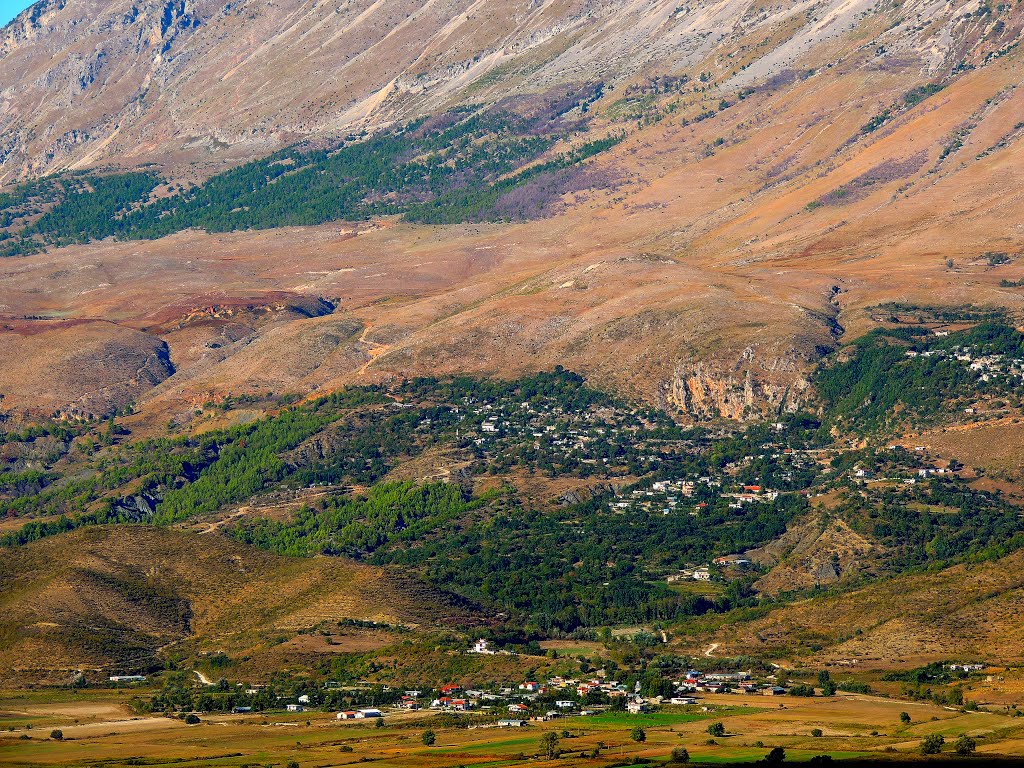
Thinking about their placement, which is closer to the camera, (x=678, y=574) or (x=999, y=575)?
(x=999, y=575)

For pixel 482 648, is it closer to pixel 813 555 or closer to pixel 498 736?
pixel 498 736

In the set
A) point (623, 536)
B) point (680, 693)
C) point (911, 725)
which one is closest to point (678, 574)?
point (623, 536)

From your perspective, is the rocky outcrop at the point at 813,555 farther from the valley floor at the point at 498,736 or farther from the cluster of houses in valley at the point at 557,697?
the valley floor at the point at 498,736

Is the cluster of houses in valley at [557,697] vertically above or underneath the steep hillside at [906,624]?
above

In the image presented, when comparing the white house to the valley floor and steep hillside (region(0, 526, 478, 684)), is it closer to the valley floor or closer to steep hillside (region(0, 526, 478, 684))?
steep hillside (region(0, 526, 478, 684))

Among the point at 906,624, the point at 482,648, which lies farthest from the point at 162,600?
the point at 906,624

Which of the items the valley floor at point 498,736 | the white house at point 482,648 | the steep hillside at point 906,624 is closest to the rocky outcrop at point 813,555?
the steep hillside at point 906,624

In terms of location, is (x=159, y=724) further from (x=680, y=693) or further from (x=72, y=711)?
(x=680, y=693)

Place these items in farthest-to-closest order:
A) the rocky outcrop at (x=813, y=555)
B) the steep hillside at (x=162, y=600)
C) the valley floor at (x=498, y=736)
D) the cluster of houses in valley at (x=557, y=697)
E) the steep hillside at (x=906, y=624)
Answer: the rocky outcrop at (x=813, y=555)
the steep hillside at (x=162, y=600)
the steep hillside at (x=906, y=624)
the cluster of houses in valley at (x=557, y=697)
the valley floor at (x=498, y=736)

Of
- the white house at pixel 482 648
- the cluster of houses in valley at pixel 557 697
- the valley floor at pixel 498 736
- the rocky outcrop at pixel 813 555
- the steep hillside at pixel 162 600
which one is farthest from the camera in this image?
the rocky outcrop at pixel 813 555
